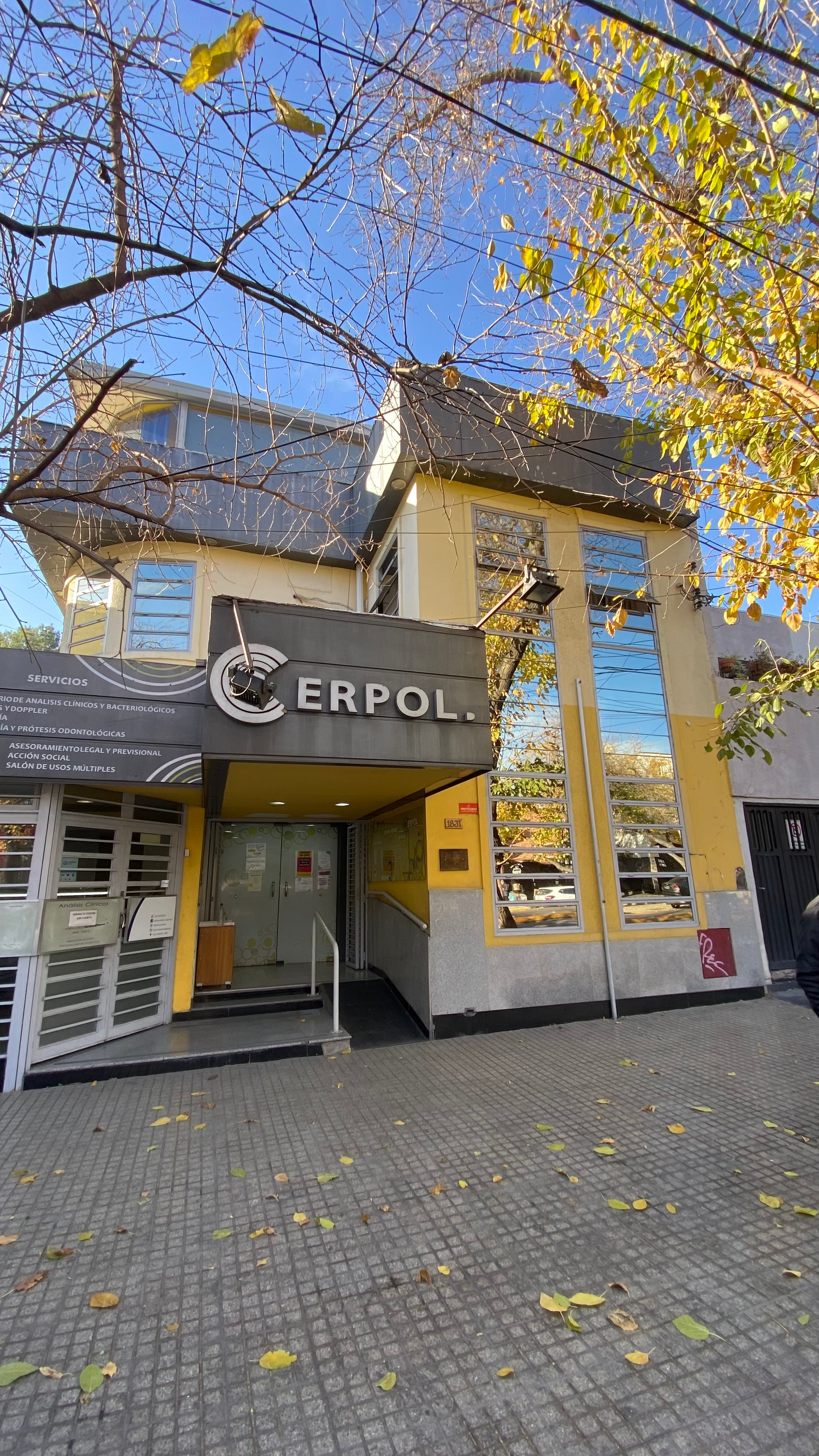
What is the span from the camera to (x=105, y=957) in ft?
19.5

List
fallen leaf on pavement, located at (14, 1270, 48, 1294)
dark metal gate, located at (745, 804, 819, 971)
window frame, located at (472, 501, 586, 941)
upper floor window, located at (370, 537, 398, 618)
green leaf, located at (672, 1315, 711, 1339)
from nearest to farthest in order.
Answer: green leaf, located at (672, 1315, 711, 1339)
fallen leaf on pavement, located at (14, 1270, 48, 1294)
window frame, located at (472, 501, 586, 941)
upper floor window, located at (370, 537, 398, 618)
dark metal gate, located at (745, 804, 819, 971)

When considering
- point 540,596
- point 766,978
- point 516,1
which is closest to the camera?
point 516,1

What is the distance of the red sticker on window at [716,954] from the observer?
23.9ft

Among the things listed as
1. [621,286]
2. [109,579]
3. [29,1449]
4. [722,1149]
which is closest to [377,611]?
[109,579]

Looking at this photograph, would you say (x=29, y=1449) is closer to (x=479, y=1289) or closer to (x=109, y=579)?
(x=479, y=1289)

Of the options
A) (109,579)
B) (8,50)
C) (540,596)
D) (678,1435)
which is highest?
(109,579)

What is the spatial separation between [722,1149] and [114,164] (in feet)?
21.8

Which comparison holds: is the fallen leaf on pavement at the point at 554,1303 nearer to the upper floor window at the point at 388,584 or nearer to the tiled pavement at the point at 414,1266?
the tiled pavement at the point at 414,1266

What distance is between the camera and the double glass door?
540 centimetres

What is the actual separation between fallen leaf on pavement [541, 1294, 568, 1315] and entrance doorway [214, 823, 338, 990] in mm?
6334

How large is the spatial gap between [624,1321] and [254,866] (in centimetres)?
736

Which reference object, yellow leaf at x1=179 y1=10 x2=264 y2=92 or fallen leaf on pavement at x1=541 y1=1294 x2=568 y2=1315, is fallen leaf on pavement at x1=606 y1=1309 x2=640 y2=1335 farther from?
yellow leaf at x1=179 y1=10 x2=264 y2=92

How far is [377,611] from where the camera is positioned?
28.9 ft

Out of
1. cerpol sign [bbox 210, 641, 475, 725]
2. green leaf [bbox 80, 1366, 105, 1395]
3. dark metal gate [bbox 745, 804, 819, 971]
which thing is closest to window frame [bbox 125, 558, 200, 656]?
cerpol sign [bbox 210, 641, 475, 725]
